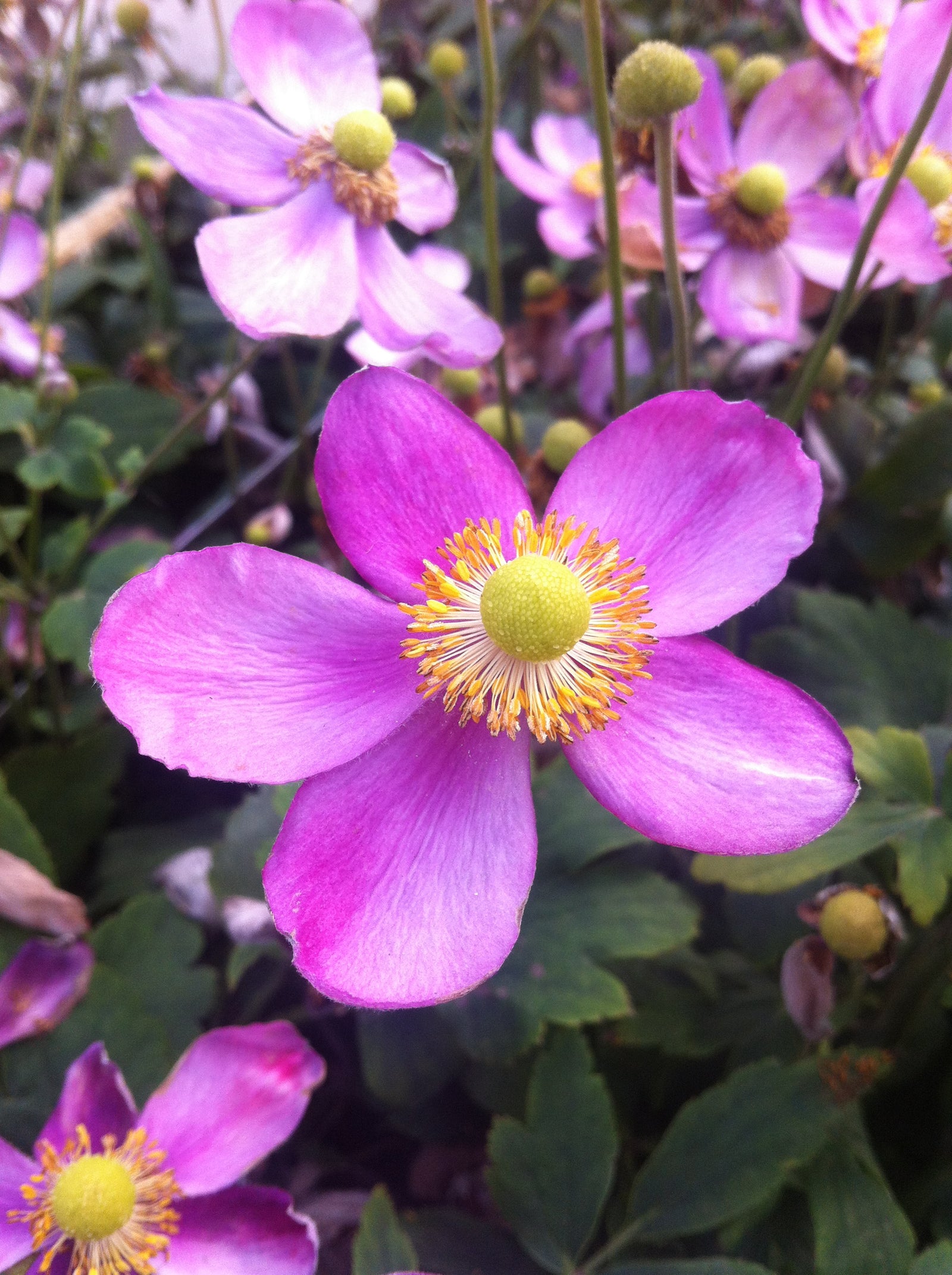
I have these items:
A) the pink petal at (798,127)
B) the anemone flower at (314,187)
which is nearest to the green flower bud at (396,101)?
the anemone flower at (314,187)

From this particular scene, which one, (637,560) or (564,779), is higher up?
(637,560)

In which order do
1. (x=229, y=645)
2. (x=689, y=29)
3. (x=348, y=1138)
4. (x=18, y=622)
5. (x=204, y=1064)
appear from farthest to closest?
(x=689, y=29) < (x=18, y=622) < (x=348, y=1138) < (x=204, y=1064) < (x=229, y=645)

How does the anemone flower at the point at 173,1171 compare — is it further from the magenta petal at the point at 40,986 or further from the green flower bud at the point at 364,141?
the green flower bud at the point at 364,141

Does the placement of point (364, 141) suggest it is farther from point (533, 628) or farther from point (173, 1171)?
point (173, 1171)

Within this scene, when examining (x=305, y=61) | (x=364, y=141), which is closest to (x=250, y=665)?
(x=364, y=141)

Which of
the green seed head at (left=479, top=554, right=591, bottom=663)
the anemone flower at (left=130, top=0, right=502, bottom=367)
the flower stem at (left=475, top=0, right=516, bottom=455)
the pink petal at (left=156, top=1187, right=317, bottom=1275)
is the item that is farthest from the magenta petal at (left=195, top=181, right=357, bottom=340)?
the pink petal at (left=156, top=1187, right=317, bottom=1275)

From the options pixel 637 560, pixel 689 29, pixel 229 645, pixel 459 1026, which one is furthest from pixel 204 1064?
pixel 689 29

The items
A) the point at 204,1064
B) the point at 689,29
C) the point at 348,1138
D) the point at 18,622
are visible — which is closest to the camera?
the point at 204,1064

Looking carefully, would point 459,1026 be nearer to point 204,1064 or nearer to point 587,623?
point 204,1064
